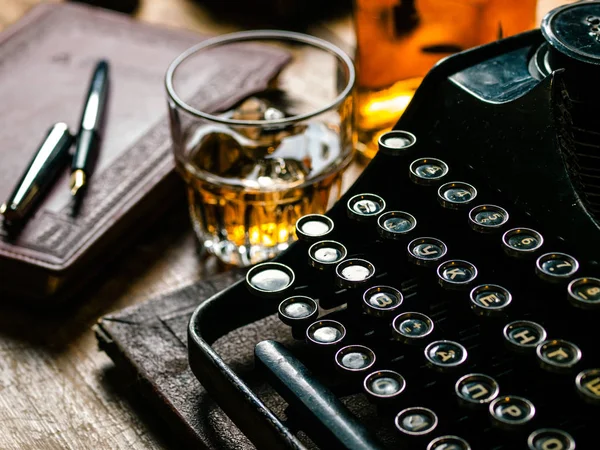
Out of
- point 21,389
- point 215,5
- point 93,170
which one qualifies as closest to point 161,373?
point 21,389

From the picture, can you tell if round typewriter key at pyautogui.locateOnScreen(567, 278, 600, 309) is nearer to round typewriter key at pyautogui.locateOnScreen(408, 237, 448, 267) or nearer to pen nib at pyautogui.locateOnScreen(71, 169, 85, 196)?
round typewriter key at pyautogui.locateOnScreen(408, 237, 448, 267)

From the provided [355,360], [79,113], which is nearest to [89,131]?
[79,113]

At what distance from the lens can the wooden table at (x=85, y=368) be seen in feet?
2.86

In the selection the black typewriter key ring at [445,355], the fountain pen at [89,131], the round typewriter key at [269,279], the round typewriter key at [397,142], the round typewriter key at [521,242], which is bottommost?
the fountain pen at [89,131]

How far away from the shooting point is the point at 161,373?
0.89 meters

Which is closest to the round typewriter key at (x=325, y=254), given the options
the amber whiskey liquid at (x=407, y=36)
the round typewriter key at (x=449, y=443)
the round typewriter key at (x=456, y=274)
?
the round typewriter key at (x=456, y=274)

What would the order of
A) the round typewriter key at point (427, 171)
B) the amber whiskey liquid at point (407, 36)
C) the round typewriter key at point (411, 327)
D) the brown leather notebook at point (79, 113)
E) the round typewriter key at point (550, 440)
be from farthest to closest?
the amber whiskey liquid at point (407, 36) → the brown leather notebook at point (79, 113) → the round typewriter key at point (427, 171) → the round typewriter key at point (411, 327) → the round typewriter key at point (550, 440)

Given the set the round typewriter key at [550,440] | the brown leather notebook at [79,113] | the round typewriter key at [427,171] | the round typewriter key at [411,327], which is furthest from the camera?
the brown leather notebook at [79,113]

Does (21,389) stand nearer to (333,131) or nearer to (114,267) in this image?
(114,267)

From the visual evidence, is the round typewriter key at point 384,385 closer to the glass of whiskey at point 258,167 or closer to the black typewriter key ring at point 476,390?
the black typewriter key ring at point 476,390

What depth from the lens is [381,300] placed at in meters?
0.81

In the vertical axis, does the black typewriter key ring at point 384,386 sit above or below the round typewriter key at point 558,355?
below

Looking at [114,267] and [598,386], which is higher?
[598,386]

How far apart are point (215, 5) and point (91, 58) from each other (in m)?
0.34
